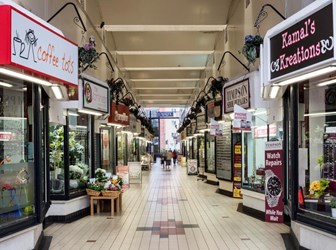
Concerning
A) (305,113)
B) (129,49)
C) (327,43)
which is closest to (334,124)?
(305,113)

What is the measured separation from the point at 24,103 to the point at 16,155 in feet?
2.34

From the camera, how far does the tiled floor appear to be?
20.6 ft

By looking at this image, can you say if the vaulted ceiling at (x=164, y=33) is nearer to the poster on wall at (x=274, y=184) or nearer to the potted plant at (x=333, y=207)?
the poster on wall at (x=274, y=184)

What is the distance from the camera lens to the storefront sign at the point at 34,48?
3.74m

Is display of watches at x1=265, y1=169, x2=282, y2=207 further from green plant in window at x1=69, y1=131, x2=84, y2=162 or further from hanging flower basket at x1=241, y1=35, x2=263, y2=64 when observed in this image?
green plant in window at x1=69, y1=131, x2=84, y2=162

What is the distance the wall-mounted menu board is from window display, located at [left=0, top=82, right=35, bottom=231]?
7.15 m

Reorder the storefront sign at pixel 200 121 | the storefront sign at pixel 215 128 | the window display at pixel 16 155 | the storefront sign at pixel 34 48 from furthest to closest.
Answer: the storefront sign at pixel 200 121
the storefront sign at pixel 215 128
the window display at pixel 16 155
the storefront sign at pixel 34 48

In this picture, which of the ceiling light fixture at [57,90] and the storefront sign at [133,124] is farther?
the storefront sign at [133,124]

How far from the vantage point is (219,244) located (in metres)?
6.25

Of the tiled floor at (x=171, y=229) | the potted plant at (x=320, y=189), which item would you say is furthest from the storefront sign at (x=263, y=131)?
the potted plant at (x=320, y=189)

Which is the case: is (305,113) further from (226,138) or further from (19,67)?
(226,138)

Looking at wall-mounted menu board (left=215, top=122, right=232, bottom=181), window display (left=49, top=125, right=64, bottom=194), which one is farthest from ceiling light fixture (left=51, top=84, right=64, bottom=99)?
wall-mounted menu board (left=215, top=122, right=232, bottom=181)

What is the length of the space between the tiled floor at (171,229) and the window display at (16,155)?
1.07 meters

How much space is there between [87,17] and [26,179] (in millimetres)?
5244
